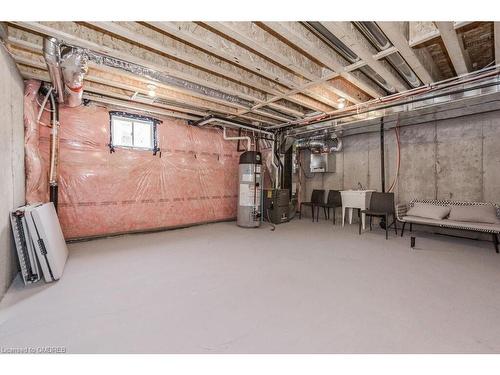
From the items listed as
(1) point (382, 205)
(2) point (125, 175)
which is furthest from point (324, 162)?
(2) point (125, 175)

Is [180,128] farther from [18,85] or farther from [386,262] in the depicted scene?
[386,262]

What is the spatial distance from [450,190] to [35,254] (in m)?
6.25

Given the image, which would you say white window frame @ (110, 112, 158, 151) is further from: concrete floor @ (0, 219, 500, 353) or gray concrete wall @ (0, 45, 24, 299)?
concrete floor @ (0, 219, 500, 353)

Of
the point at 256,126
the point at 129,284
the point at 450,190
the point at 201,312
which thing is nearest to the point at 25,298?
the point at 129,284

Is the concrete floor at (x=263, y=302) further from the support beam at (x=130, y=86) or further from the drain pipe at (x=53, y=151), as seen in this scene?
the support beam at (x=130, y=86)

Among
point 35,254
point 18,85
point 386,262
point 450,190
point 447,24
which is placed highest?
point 447,24

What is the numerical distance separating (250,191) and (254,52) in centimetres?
283

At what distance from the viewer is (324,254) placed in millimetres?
3066

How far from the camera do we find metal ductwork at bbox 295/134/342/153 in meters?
5.62

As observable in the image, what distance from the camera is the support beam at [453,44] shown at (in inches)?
73.0

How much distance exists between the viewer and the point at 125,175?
397 centimetres

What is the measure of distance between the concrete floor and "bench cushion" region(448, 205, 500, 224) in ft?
1.83

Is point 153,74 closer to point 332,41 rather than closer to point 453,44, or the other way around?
point 332,41

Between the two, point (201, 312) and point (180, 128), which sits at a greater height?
point (180, 128)
